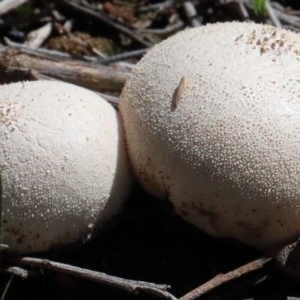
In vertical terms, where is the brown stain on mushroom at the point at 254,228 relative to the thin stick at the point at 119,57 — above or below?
below

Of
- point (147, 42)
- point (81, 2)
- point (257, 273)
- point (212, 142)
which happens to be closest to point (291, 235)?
point (257, 273)

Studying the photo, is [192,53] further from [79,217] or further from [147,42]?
[147,42]

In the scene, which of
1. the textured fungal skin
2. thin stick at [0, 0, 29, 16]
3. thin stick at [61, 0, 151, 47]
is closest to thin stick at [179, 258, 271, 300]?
the textured fungal skin

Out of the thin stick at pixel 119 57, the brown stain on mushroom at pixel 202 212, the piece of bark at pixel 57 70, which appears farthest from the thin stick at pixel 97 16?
the brown stain on mushroom at pixel 202 212

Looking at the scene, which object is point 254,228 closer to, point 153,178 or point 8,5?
point 153,178

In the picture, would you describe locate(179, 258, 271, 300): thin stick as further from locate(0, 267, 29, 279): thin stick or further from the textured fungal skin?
locate(0, 267, 29, 279): thin stick

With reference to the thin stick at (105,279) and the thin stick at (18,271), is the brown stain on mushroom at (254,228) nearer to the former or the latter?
the thin stick at (105,279)
